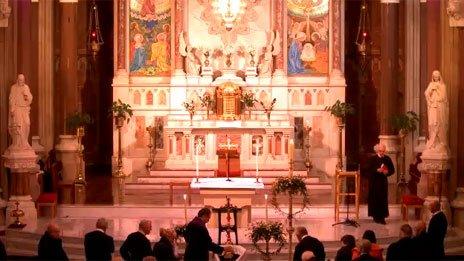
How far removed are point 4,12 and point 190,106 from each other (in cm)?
780

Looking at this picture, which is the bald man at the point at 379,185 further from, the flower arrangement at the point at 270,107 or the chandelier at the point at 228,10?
the chandelier at the point at 228,10

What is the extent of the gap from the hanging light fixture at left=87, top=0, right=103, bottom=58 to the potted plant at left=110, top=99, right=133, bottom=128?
200 cm

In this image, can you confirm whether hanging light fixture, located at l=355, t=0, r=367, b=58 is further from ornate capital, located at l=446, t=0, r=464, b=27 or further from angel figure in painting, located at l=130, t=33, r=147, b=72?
ornate capital, located at l=446, t=0, r=464, b=27

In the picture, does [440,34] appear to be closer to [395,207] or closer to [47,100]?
[395,207]

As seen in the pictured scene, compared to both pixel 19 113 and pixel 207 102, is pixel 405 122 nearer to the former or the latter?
pixel 207 102

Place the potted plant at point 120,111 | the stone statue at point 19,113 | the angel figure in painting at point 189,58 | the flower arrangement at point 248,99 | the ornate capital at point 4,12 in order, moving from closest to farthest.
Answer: the ornate capital at point 4,12 < the stone statue at point 19,113 < the potted plant at point 120,111 < the flower arrangement at point 248,99 < the angel figure in painting at point 189,58

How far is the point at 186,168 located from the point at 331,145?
381cm

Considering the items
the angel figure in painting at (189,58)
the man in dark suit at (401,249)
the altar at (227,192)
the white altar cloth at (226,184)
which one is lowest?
the man in dark suit at (401,249)

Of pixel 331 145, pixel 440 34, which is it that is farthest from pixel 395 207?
pixel 331 145

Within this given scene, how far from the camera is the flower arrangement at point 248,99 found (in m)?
29.5

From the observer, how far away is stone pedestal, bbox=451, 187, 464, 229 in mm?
22109

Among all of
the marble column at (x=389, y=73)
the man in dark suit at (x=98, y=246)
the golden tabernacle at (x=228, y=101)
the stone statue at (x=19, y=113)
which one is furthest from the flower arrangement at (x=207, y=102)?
the man in dark suit at (x=98, y=246)

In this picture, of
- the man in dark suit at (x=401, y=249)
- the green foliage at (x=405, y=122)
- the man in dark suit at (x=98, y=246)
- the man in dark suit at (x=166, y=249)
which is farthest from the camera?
the green foliage at (x=405, y=122)

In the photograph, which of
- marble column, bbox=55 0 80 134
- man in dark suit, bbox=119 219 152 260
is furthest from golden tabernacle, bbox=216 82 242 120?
man in dark suit, bbox=119 219 152 260
